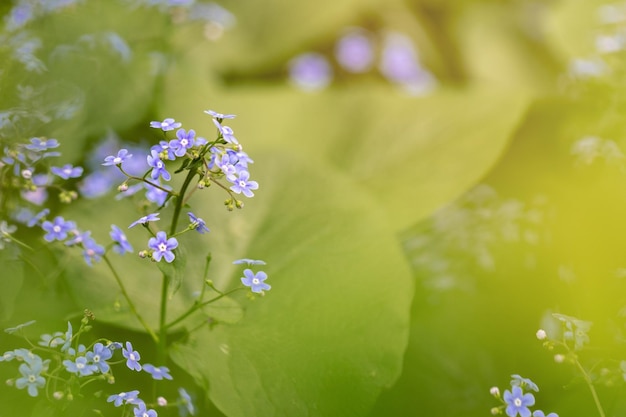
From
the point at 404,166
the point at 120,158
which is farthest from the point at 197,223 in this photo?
the point at 404,166

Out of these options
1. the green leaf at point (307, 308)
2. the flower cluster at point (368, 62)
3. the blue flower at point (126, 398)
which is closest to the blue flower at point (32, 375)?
the blue flower at point (126, 398)

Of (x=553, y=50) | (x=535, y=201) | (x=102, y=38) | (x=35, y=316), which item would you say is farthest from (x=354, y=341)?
(x=553, y=50)

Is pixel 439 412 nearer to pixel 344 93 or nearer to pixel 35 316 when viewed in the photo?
pixel 35 316

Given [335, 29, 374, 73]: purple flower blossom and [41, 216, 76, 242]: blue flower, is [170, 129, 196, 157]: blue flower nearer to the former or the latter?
[41, 216, 76, 242]: blue flower

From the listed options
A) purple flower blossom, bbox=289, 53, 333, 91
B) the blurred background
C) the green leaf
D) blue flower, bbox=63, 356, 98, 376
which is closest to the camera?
blue flower, bbox=63, 356, 98, 376

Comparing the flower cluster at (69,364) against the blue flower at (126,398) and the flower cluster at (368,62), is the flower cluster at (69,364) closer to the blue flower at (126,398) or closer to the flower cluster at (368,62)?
the blue flower at (126,398)

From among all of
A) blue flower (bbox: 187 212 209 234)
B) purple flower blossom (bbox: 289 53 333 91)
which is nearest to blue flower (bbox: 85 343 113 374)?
blue flower (bbox: 187 212 209 234)
